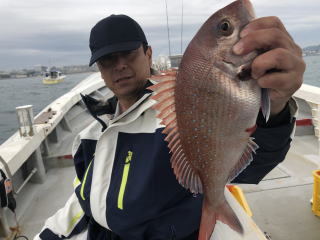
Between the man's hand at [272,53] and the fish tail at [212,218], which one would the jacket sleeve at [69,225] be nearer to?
the fish tail at [212,218]

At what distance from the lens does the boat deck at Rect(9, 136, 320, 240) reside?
110 inches

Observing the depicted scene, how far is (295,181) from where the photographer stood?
12.3ft

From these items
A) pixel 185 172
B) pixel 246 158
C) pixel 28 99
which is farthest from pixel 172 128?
pixel 28 99

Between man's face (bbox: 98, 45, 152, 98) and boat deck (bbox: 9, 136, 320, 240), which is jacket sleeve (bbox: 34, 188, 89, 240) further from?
boat deck (bbox: 9, 136, 320, 240)

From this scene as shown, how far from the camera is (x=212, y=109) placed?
41.0 inches

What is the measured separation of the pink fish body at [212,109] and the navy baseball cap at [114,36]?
79 centimetres

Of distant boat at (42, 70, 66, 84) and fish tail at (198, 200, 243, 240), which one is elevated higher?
fish tail at (198, 200, 243, 240)

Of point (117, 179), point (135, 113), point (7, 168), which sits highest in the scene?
point (135, 113)

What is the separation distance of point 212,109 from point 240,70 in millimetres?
172

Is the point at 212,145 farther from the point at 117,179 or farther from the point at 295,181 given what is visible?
the point at 295,181

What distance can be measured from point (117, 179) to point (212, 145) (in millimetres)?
772

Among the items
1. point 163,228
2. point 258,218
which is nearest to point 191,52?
point 163,228

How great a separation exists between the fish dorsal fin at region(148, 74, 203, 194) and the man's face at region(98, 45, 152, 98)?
720 millimetres

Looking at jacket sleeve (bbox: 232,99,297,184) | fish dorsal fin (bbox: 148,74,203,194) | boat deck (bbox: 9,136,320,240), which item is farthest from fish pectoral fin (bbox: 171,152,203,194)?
boat deck (bbox: 9,136,320,240)
